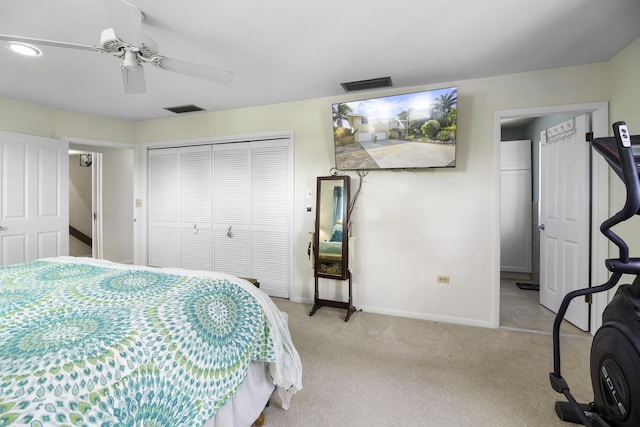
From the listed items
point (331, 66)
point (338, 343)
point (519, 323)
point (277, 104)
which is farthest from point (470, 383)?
point (277, 104)

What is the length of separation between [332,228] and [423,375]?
5.35ft

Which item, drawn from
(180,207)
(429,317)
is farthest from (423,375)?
(180,207)

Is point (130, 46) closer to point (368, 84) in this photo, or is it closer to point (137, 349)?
point (137, 349)

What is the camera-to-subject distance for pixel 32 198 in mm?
3520

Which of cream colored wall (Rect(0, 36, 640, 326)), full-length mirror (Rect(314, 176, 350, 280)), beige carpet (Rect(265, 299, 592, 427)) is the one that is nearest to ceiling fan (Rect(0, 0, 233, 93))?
full-length mirror (Rect(314, 176, 350, 280))

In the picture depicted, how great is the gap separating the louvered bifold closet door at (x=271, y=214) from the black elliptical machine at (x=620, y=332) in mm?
2840

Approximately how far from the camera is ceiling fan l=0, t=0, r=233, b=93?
1.46m

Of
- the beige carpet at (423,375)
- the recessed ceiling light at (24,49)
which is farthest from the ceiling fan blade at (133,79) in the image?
the beige carpet at (423,375)

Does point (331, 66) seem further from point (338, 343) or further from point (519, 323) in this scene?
point (519, 323)

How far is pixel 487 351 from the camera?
2.47 meters

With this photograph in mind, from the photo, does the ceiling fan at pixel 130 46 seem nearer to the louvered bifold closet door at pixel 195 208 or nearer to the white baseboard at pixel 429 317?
the louvered bifold closet door at pixel 195 208

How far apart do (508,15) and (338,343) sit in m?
2.74

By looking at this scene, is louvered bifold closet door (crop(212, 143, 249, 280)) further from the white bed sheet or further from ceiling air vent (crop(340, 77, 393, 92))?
the white bed sheet

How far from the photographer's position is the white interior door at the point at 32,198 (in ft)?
10.9
